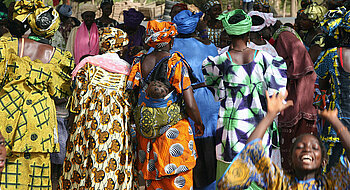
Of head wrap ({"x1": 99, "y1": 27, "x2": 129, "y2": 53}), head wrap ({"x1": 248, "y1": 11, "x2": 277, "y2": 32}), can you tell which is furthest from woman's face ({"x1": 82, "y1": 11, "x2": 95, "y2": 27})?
head wrap ({"x1": 248, "y1": 11, "x2": 277, "y2": 32})

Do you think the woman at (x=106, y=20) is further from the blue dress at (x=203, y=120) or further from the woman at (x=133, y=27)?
the blue dress at (x=203, y=120)

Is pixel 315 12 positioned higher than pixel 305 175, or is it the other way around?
pixel 315 12

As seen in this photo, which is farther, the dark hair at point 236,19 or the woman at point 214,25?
the woman at point 214,25

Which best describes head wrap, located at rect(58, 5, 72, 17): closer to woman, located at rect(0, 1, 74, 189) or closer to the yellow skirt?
woman, located at rect(0, 1, 74, 189)

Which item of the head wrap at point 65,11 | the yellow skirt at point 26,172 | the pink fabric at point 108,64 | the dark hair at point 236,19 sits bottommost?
the yellow skirt at point 26,172

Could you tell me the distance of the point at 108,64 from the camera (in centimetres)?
606

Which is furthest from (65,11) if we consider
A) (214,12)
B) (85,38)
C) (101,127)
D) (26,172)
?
(26,172)

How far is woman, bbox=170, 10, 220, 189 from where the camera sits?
6.20 m

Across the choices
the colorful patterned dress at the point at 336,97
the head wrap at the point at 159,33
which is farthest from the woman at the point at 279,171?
the head wrap at the point at 159,33

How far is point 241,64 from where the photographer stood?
16.5 feet

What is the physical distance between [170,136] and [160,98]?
1.33 feet

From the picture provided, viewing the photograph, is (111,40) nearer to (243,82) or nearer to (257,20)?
(257,20)

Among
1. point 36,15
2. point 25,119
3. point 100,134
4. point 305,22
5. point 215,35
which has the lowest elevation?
point 100,134

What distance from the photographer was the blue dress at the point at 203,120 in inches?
244
